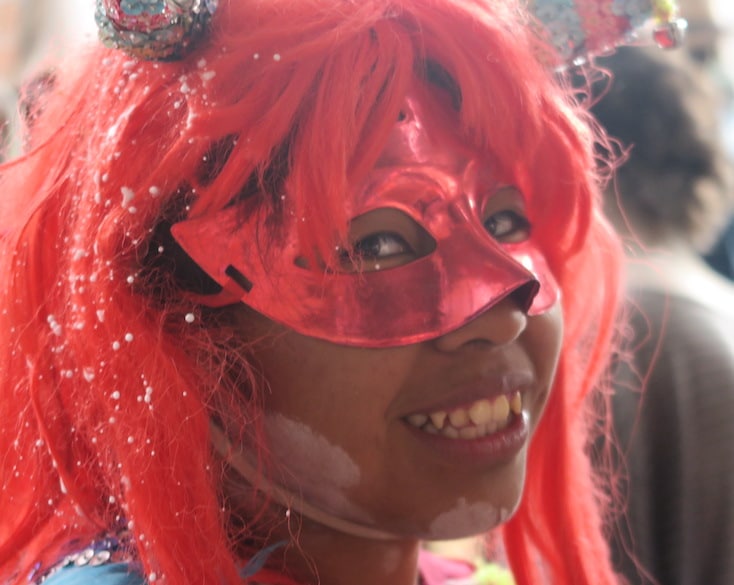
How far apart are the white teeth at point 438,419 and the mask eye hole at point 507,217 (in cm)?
20

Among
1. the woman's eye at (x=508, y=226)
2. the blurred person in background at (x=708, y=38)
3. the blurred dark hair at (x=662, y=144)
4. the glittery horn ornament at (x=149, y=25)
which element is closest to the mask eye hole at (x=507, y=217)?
the woman's eye at (x=508, y=226)

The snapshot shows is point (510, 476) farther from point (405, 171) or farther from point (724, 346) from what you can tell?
point (724, 346)

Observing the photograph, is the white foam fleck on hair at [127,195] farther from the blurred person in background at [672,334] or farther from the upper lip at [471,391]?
the blurred person in background at [672,334]

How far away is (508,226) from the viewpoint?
2.78 ft

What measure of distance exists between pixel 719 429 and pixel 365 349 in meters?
0.76

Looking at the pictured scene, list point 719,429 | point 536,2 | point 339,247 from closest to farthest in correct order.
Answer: point 339,247 → point 536,2 → point 719,429

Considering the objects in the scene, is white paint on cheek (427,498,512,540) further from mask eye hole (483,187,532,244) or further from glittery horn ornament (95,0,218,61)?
glittery horn ornament (95,0,218,61)

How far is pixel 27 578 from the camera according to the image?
2.61 feet

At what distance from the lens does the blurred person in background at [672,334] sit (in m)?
1.21

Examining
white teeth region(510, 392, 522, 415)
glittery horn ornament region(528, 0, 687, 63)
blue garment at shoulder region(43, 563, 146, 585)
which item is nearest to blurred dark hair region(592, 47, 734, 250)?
glittery horn ornament region(528, 0, 687, 63)

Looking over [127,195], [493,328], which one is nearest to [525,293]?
[493,328]

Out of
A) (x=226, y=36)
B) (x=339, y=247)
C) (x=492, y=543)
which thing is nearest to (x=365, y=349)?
(x=339, y=247)

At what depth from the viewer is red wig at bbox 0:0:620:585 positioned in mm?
723

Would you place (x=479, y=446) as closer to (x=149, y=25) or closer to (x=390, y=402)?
(x=390, y=402)
